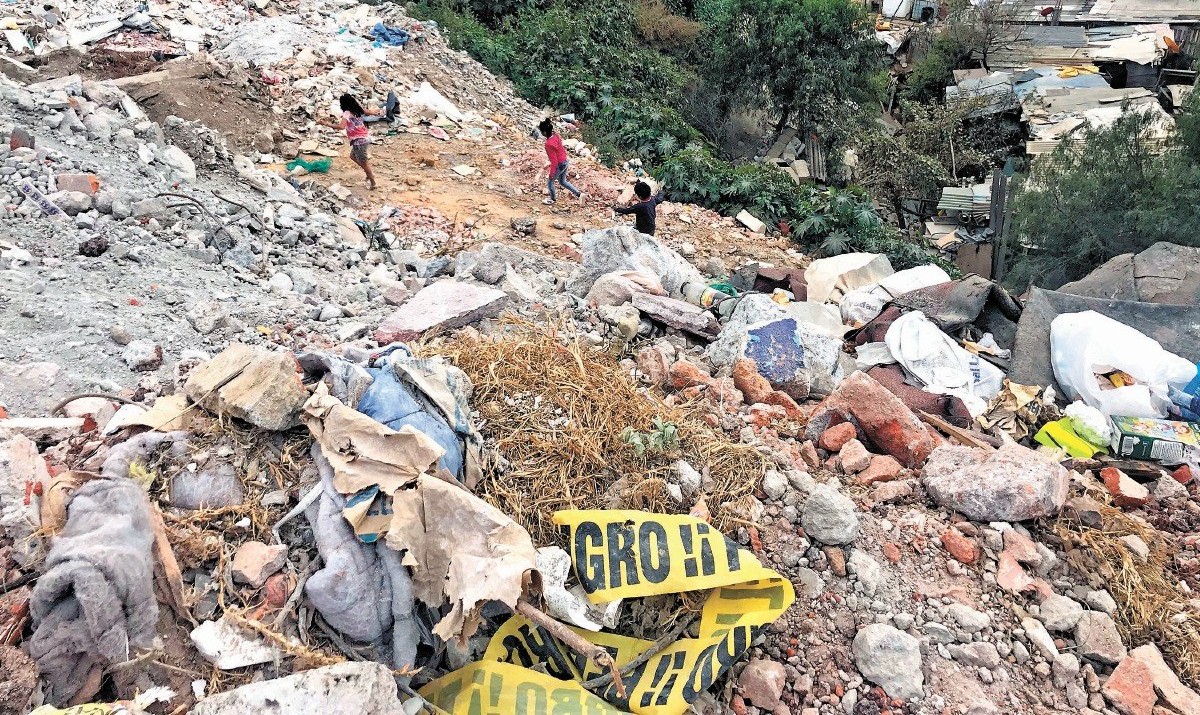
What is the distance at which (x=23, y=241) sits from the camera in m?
4.19

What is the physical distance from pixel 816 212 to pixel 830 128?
4.29m

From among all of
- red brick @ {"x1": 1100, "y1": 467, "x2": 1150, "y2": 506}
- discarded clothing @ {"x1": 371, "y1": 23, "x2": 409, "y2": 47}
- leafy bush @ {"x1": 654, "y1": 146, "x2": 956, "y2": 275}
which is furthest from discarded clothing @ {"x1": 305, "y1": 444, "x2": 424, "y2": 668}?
Result: discarded clothing @ {"x1": 371, "y1": 23, "x2": 409, "y2": 47}

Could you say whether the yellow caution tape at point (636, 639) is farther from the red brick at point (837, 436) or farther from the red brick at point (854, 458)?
the red brick at point (837, 436)

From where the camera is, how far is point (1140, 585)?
274 centimetres

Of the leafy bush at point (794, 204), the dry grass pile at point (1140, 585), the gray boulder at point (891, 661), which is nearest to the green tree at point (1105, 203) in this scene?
the leafy bush at point (794, 204)

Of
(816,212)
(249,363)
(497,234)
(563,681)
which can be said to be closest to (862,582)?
(563,681)

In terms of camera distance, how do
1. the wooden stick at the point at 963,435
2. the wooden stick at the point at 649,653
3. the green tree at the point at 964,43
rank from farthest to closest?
1. the green tree at the point at 964,43
2. the wooden stick at the point at 963,435
3. the wooden stick at the point at 649,653

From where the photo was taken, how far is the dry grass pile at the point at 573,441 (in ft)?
9.01

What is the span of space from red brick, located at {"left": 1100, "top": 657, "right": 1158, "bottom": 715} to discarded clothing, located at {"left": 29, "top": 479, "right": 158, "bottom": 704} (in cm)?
300

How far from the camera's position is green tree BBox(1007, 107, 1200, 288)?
7664mm

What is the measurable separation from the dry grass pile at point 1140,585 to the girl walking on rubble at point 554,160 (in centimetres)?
606

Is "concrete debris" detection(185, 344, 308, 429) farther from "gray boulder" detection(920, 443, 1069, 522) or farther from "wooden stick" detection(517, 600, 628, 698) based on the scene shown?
"gray boulder" detection(920, 443, 1069, 522)

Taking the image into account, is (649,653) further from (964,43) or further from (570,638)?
(964,43)

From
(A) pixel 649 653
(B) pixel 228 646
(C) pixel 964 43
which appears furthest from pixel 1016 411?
(C) pixel 964 43
